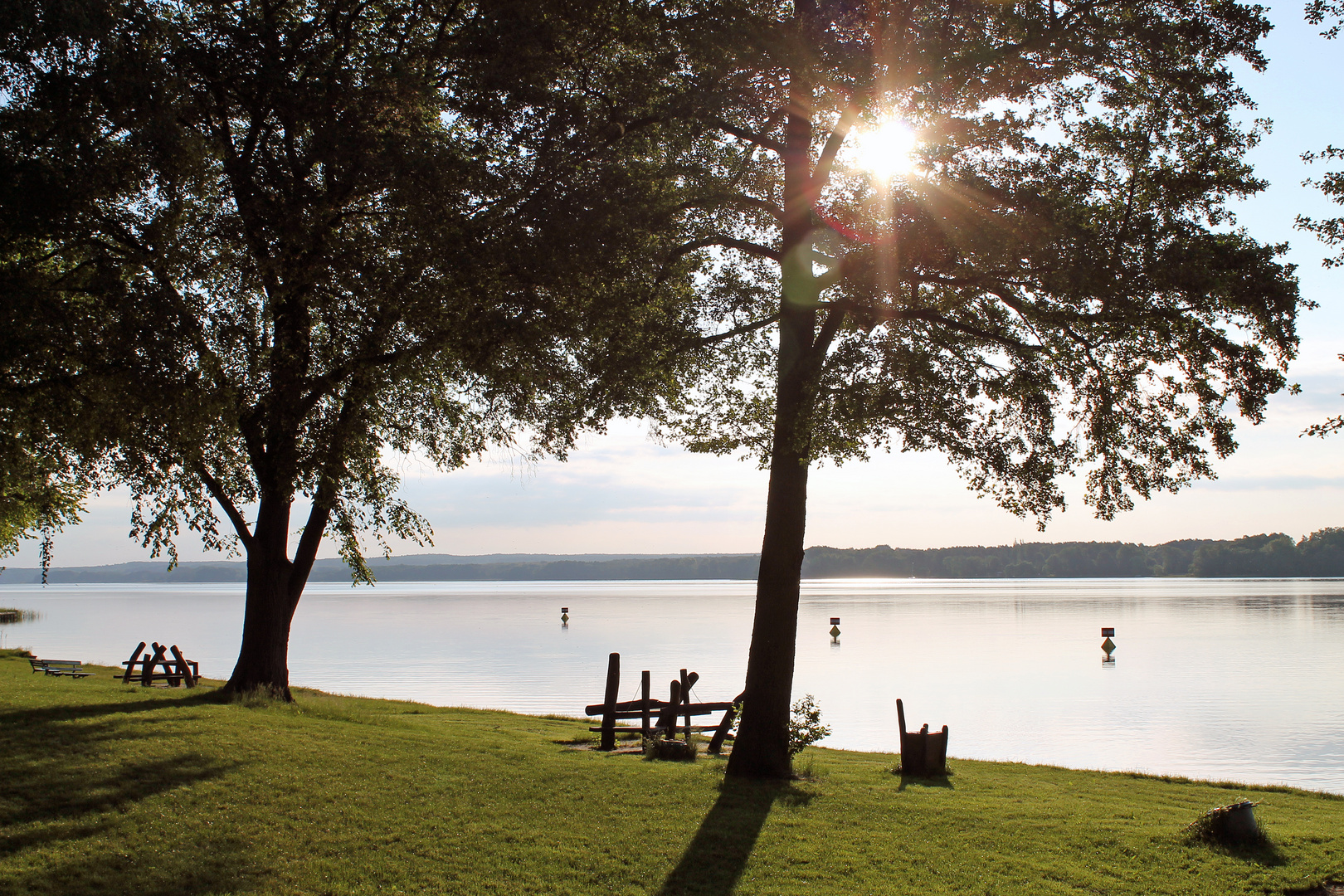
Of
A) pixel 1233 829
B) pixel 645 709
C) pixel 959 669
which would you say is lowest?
pixel 959 669

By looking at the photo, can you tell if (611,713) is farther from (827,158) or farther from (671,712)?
(827,158)

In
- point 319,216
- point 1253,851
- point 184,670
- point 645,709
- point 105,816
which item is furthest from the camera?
point 184,670

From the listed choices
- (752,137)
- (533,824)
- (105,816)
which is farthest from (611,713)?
(752,137)

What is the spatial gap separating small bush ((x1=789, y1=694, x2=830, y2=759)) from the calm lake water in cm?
790

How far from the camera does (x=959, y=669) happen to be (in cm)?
3869

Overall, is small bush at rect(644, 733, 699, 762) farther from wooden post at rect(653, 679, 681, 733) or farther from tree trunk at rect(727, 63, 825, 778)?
tree trunk at rect(727, 63, 825, 778)

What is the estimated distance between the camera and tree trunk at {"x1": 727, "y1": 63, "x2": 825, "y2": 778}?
552 inches

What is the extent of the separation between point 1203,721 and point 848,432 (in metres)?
19.4

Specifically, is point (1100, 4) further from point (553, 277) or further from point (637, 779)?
point (637, 779)

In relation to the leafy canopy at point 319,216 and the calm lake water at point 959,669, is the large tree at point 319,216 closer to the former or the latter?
the leafy canopy at point 319,216

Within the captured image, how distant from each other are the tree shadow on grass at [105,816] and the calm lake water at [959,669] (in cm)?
1489

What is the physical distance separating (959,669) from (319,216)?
32.3 metres

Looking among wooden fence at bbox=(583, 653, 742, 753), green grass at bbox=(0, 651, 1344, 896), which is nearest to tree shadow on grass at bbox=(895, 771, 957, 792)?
green grass at bbox=(0, 651, 1344, 896)

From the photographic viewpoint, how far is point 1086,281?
1166cm
